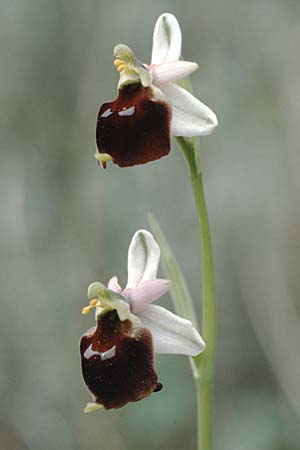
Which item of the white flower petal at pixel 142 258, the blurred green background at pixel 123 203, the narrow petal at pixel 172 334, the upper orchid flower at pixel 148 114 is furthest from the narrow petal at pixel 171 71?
the blurred green background at pixel 123 203

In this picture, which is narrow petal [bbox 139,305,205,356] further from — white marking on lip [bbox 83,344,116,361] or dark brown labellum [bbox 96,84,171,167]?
dark brown labellum [bbox 96,84,171,167]

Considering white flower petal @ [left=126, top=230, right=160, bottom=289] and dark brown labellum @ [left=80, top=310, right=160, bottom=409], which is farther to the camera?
white flower petal @ [left=126, top=230, right=160, bottom=289]

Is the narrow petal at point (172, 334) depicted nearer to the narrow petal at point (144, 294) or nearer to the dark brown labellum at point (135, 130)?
the narrow petal at point (144, 294)

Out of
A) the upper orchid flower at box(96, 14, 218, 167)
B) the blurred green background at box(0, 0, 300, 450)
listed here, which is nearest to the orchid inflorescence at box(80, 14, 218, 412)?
Answer: the upper orchid flower at box(96, 14, 218, 167)

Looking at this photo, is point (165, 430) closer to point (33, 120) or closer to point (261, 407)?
point (261, 407)

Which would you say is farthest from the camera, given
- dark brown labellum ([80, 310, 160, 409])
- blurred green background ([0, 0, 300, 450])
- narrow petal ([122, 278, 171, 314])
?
blurred green background ([0, 0, 300, 450])

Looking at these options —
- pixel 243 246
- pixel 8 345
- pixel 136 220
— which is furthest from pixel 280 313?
pixel 8 345
